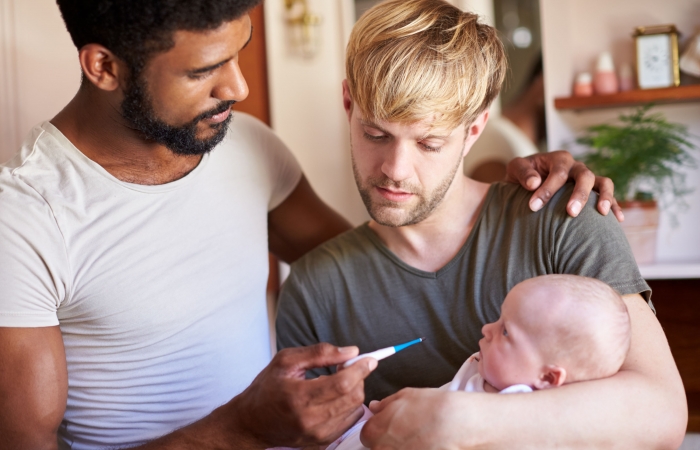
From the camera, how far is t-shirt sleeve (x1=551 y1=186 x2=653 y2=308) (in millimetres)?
1465

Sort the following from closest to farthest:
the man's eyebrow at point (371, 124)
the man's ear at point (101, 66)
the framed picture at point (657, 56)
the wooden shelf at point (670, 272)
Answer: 1. the man's ear at point (101, 66)
2. the man's eyebrow at point (371, 124)
3. the wooden shelf at point (670, 272)
4. the framed picture at point (657, 56)

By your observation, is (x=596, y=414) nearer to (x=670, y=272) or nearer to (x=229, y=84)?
(x=229, y=84)

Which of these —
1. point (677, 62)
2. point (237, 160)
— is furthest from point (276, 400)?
point (677, 62)

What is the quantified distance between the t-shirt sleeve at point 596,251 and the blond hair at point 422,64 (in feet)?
1.15

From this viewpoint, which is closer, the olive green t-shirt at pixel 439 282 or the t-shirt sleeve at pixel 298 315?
the olive green t-shirt at pixel 439 282

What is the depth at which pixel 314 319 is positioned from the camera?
5.92 ft

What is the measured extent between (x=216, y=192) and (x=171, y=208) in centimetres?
15

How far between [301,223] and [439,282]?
56 cm

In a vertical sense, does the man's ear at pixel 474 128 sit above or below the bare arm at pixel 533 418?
above

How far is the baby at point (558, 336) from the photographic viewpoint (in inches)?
50.6

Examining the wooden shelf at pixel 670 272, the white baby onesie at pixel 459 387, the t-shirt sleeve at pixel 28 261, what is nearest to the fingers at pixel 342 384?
the white baby onesie at pixel 459 387

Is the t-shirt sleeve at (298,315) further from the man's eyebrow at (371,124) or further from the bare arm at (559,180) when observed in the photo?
the bare arm at (559,180)

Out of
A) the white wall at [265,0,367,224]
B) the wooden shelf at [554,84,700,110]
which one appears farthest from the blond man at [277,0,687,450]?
the white wall at [265,0,367,224]

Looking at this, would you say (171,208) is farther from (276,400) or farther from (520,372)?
(520,372)
